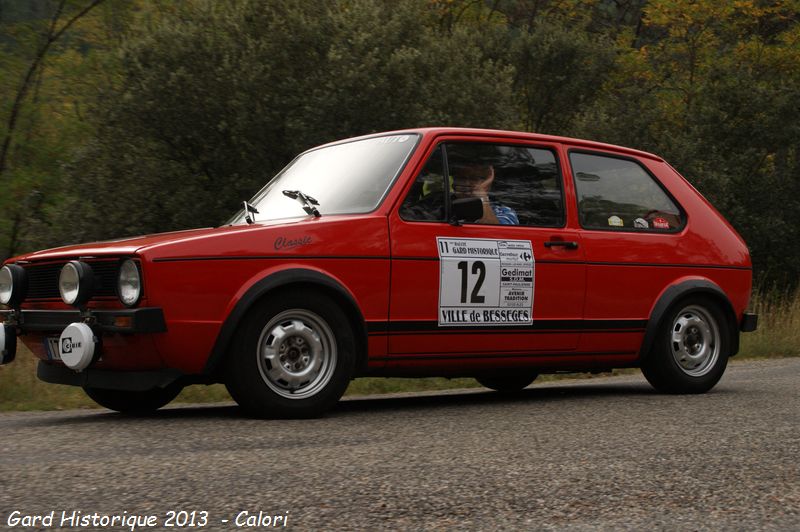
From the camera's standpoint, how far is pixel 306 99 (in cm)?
1919

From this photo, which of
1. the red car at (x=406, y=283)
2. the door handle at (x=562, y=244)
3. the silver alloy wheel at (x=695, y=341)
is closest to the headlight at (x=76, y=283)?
the red car at (x=406, y=283)

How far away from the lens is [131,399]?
6672 mm

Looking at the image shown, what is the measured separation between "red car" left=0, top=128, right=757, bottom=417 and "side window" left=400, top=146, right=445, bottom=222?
0.01m

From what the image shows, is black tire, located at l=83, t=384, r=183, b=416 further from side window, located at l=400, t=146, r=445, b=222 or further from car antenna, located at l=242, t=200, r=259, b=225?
side window, located at l=400, t=146, r=445, b=222

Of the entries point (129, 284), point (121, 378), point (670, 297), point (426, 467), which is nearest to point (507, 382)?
point (670, 297)

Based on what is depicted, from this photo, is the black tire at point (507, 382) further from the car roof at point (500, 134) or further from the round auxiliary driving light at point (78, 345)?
the round auxiliary driving light at point (78, 345)

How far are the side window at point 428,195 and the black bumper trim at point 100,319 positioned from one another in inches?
66.3

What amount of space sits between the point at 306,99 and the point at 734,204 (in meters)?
13.4

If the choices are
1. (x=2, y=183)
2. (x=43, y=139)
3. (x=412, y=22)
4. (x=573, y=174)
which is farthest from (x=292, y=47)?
(x=573, y=174)

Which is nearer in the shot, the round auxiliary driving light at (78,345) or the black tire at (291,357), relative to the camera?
the round auxiliary driving light at (78,345)

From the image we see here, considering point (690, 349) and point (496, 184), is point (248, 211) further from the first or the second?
point (690, 349)

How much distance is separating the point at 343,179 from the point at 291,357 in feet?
4.47

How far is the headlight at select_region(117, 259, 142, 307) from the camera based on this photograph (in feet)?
18.2

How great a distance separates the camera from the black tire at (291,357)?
566 cm
